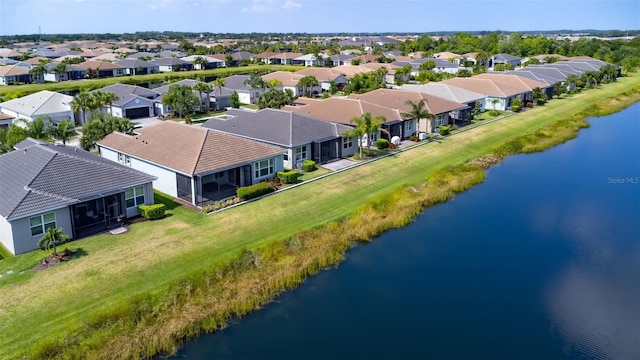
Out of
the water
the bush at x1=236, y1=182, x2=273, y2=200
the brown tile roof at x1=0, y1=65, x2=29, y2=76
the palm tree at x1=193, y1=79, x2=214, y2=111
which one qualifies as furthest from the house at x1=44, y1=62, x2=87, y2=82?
the water

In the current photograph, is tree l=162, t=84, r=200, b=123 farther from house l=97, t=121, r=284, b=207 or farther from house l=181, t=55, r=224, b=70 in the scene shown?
house l=181, t=55, r=224, b=70

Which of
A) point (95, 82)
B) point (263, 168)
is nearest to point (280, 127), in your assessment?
point (263, 168)

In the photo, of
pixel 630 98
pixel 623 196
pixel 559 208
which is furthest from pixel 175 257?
pixel 630 98

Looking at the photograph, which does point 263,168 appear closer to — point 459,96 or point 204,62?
point 459,96

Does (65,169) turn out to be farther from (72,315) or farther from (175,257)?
(72,315)

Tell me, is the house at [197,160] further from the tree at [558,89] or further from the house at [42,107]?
the tree at [558,89]

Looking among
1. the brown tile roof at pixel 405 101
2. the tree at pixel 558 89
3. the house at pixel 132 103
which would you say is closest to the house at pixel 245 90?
the house at pixel 132 103
